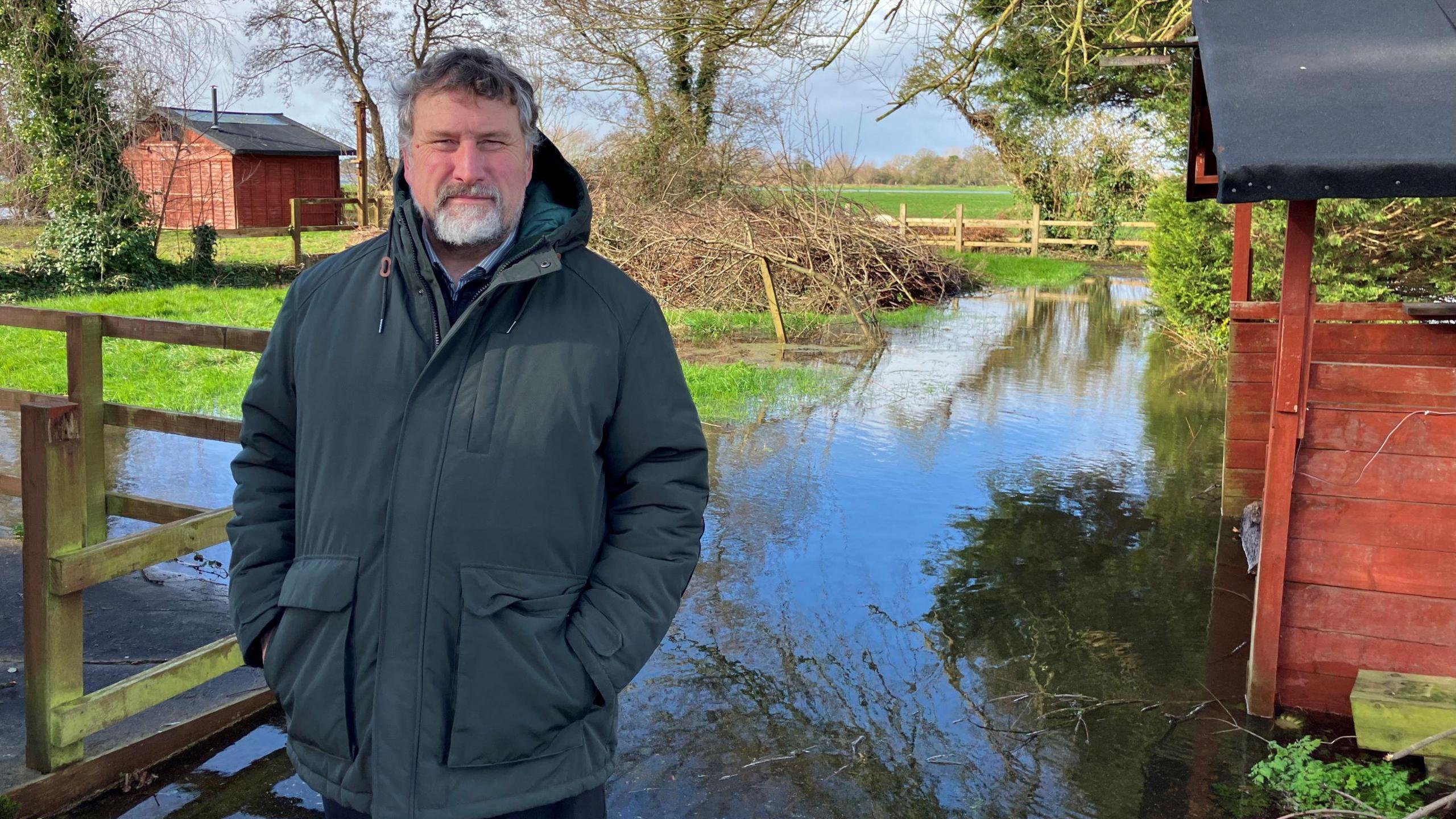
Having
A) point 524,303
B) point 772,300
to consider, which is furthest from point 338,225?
point 524,303

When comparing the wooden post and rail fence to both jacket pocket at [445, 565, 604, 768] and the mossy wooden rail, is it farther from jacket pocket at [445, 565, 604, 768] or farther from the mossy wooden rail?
jacket pocket at [445, 565, 604, 768]

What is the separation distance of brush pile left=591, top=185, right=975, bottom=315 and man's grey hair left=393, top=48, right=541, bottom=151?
1349 cm

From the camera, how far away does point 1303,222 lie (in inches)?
174

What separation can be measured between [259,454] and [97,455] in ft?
8.78

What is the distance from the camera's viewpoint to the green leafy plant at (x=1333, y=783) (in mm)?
3914

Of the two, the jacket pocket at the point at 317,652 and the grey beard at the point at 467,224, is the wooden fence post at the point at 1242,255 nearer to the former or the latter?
the grey beard at the point at 467,224

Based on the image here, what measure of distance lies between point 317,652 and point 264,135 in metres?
40.7

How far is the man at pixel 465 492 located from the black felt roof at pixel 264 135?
35.5 m

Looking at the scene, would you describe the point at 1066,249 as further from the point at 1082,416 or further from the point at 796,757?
the point at 796,757

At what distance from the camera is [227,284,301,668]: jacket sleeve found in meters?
2.41

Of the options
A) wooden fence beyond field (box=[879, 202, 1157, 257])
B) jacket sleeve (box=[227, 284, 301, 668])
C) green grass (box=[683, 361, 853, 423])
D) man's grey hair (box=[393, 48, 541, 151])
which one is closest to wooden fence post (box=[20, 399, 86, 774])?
jacket sleeve (box=[227, 284, 301, 668])

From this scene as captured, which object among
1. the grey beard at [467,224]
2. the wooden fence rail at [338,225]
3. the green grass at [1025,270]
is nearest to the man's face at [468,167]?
the grey beard at [467,224]

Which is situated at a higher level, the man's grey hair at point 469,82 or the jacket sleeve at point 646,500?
the man's grey hair at point 469,82

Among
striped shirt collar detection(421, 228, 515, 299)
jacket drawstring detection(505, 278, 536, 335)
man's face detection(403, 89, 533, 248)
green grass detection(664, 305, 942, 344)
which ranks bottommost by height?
green grass detection(664, 305, 942, 344)
